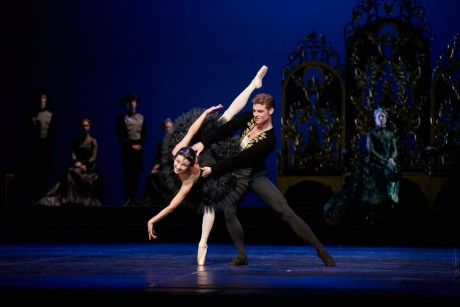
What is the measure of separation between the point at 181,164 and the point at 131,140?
4961mm

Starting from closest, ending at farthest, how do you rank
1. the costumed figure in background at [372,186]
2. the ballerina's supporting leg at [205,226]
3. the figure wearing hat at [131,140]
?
1. the ballerina's supporting leg at [205,226]
2. the costumed figure in background at [372,186]
3. the figure wearing hat at [131,140]

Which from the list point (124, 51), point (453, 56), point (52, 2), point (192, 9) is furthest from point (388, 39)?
point (52, 2)

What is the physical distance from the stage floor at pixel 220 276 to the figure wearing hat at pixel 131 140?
8.78 ft

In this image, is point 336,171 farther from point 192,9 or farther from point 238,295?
point 238,295

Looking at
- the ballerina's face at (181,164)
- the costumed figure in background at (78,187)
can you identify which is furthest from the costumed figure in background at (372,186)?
the ballerina's face at (181,164)

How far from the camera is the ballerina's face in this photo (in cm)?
545

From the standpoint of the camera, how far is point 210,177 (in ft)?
18.5

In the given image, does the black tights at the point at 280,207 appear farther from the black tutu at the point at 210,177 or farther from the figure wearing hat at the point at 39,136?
the figure wearing hat at the point at 39,136

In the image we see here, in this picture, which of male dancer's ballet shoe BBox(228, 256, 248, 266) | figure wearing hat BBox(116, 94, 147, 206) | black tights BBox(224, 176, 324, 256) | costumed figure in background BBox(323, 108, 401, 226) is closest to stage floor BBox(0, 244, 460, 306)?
male dancer's ballet shoe BBox(228, 256, 248, 266)

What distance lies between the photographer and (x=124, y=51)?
38.1ft

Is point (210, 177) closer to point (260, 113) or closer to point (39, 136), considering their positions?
point (260, 113)

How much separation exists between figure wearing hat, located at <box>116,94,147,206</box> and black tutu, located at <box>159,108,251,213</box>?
4546mm

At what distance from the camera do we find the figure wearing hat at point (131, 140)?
10297mm

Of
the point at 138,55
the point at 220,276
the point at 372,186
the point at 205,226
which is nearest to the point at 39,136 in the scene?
the point at 138,55
